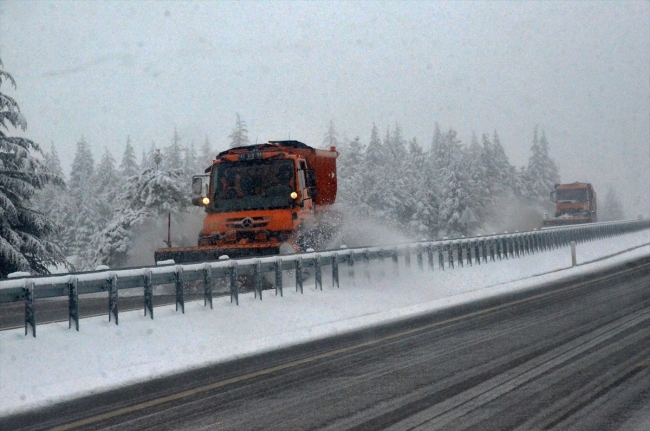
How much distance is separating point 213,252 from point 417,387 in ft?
37.2

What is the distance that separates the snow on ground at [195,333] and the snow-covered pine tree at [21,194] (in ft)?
36.8

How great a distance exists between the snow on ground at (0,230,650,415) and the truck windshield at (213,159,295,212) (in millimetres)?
2997

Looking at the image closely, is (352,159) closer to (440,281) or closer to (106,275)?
(440,281)

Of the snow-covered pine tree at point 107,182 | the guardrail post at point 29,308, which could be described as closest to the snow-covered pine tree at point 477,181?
the snow-covered pine tree at point 107,182

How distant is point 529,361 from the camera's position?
31.6 feet

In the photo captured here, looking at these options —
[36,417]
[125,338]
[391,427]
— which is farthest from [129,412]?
[125,338]

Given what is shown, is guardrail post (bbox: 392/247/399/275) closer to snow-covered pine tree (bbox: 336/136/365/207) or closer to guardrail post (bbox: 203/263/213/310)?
guardrail post (bbox: 203/263/213/310)

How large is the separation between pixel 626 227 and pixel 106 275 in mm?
50855

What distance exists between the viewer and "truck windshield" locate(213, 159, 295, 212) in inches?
800

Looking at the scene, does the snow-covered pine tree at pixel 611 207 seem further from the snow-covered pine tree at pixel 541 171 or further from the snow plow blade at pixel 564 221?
the snow plow blade at pixel 564 221

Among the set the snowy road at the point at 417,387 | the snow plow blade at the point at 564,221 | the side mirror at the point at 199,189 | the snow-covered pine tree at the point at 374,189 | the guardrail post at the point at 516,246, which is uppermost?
the snow-covered pine tree at the point at 374,189

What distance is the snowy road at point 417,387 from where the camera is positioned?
691cm

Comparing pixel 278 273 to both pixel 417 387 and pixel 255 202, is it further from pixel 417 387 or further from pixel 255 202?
pixel 417 387

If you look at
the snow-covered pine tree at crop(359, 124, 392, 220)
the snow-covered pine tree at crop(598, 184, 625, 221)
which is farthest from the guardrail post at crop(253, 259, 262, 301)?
the snow-covered pine tree at crop(598, 184, 625, 221)
